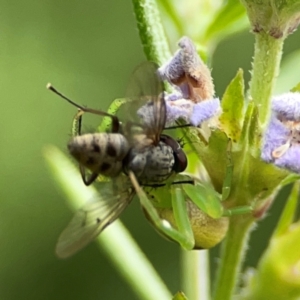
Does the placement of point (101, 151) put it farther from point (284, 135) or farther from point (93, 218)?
point (284, 135)

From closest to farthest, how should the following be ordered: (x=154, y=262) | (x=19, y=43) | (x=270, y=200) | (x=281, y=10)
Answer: (x=281, y=10) < (x=270, y=200) < (x=154, y=262) < (x=19, y=43)

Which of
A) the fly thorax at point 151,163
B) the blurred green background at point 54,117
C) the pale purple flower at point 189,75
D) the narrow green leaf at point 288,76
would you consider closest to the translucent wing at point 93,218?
the fly thorax at point 151,163

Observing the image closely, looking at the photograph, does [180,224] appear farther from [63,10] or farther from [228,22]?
[63,10]

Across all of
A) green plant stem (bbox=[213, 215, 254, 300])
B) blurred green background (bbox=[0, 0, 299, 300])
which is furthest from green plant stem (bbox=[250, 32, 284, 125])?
blurred green background (bbox=[0, 0, 299, 300])

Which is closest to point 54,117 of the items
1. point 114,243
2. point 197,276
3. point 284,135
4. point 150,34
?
point 114,243

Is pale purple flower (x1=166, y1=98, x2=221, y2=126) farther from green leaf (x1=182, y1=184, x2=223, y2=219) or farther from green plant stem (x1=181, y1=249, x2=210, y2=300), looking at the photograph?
green plant stem (x1=181, y1=249, x2=210, y2=300)

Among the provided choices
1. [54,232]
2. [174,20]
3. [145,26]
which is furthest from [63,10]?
[145,26]
